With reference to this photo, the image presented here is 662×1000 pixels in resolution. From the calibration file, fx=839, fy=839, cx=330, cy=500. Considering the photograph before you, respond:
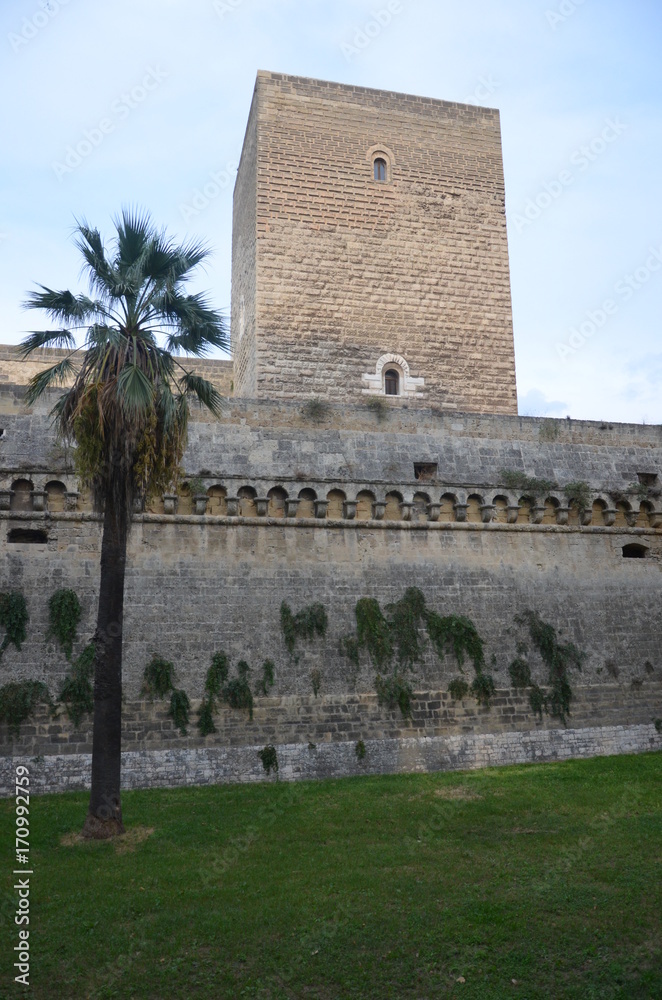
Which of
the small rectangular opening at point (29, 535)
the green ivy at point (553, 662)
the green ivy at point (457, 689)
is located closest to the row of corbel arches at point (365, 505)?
the small rectangular opening at point (29, 535)

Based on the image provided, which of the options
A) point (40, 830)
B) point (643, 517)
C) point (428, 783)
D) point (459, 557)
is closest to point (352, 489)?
point (459, 557)

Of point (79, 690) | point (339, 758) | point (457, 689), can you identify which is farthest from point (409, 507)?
point (79, 690)

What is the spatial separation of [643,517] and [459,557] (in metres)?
4.37

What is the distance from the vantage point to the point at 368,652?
46.8 ft

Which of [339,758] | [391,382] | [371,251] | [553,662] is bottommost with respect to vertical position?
[339,758]

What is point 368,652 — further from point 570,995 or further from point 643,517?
point 570,995

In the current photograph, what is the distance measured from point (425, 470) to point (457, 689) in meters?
4.11

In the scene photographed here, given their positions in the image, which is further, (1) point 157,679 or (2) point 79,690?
(1) point 157,679

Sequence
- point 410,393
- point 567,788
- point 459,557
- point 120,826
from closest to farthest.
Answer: point 120,826 → point 567,788 → point 459,557 → point 410,393

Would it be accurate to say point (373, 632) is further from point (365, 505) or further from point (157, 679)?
point (157, 679)

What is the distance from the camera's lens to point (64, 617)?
516 inches

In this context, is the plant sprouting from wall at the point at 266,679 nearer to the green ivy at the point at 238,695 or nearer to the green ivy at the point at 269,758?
the green ivy at the point at 238,695

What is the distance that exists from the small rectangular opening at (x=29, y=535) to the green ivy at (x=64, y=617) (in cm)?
99

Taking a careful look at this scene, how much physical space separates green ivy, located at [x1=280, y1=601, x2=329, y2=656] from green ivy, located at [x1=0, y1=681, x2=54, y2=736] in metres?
3.82
